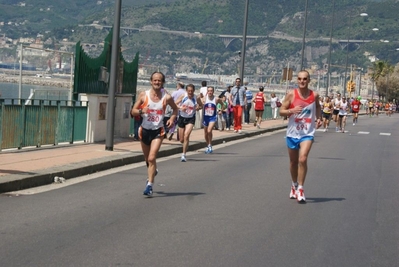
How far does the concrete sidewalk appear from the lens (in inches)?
547

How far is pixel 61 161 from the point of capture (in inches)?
651

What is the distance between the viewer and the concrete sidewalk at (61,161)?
45.5 feet

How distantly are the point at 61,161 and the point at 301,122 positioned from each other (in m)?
5.31

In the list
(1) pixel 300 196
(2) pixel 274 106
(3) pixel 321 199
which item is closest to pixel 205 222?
(1) pixel 300 196

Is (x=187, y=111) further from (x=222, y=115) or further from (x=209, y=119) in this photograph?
(x=222, y=115)

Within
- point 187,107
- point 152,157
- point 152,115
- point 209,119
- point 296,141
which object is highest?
point 152,115

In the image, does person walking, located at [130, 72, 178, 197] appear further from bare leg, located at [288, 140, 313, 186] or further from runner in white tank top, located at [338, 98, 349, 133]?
runner in white tank top, located at [338, 98, 349, 133]

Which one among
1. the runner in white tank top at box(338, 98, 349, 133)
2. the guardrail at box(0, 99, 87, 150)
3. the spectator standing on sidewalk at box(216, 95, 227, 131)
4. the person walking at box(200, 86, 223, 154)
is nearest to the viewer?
the guardrail at box(0, 99, 87, 150)

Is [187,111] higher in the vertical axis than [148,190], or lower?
higher

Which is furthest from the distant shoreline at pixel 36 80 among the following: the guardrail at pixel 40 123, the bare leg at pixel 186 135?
the bare leg at pixel 186 135

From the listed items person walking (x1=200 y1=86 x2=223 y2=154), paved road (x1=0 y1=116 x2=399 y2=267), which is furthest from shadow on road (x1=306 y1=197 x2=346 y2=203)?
person walking (x1=200 y1=86 x2=223 y2=154)

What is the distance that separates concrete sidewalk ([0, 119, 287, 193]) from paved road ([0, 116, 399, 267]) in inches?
19.0

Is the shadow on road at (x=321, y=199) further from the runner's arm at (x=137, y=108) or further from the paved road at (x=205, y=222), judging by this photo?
the runner's arm at (x=137, y=108)

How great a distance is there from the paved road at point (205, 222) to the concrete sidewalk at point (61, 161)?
482 millimetres
